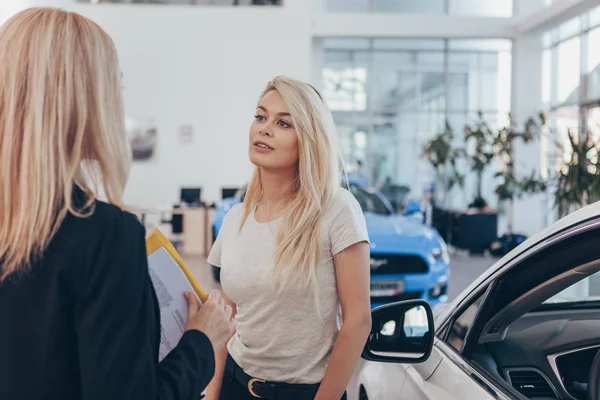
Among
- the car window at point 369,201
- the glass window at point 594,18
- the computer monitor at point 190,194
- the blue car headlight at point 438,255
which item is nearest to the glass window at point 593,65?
the glass window at point 594,18

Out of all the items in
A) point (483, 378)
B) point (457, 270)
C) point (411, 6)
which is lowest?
point (457, 270)

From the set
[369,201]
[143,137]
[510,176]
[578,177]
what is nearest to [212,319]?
[369,201]

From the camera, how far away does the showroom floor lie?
276 inches

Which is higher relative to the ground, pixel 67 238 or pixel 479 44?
pixel 479 44

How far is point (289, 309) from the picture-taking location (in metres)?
1.40

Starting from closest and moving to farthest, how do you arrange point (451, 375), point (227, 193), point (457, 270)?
point (451, 375), point (457, 270), point (227, 193)

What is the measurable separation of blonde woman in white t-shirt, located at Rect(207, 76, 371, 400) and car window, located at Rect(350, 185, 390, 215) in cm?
415

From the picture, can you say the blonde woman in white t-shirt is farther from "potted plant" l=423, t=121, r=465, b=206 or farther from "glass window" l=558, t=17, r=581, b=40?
"glass window" l=558, t=17, r=581, b=40

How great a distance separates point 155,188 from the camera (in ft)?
39.8

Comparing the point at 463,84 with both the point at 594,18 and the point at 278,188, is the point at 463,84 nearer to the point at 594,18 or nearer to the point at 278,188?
the point at 594,18

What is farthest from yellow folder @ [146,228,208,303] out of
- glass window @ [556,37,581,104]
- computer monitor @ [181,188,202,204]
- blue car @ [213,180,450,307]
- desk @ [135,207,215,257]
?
glass window @ [556,37,581,104]

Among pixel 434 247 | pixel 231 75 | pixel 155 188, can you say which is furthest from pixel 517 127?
pixel 434 247

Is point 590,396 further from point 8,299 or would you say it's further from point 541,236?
point 8,299

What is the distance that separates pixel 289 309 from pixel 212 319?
405 millimetres
